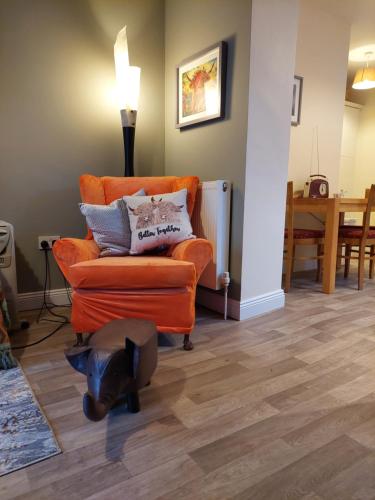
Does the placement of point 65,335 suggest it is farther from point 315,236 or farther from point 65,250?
point 315,236

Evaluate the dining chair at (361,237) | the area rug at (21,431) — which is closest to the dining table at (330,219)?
the dining chair at (361,237)

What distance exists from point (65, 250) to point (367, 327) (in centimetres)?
178

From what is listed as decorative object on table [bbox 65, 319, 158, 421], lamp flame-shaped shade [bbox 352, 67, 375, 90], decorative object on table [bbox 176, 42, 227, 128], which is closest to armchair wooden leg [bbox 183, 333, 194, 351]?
decorative object on table [bbox 65, 319, 158, 421]

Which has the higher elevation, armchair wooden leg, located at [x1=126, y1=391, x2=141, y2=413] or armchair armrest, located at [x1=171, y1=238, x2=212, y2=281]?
armchair armrest, located at [x1=171, y1=238, x2=212, y2=281]

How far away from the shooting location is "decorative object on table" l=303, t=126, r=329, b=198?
10.7 feet

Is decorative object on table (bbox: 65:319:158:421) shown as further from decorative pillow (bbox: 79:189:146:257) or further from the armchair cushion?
decorative pillow (bbox: 79:189:146:257)

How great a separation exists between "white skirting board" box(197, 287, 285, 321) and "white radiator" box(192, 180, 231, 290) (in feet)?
0.50

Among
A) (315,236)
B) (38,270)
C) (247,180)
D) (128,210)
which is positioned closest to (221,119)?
(247,180)

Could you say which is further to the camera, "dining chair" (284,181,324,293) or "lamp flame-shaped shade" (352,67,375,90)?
"lamp flame-shaped shade" (352,67,375,90)

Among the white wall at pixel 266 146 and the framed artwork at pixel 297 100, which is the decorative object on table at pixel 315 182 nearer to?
the framed artwork at pixel 297 100

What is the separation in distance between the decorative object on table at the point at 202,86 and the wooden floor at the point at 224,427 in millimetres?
1466

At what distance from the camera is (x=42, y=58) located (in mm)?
2160

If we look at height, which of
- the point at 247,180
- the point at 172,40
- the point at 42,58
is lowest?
the point at 247,180

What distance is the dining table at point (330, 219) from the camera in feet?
8.81
